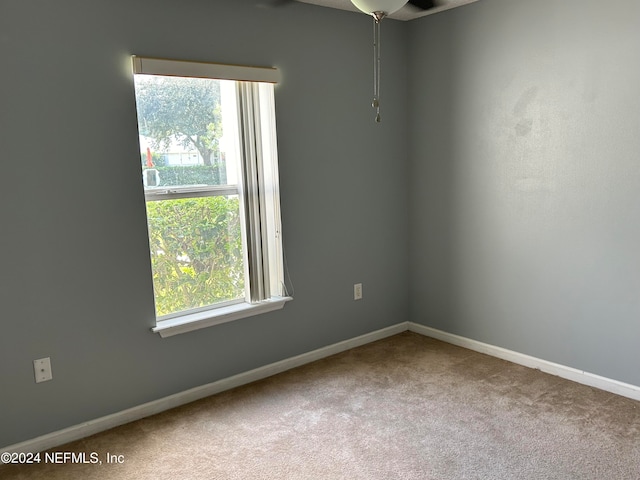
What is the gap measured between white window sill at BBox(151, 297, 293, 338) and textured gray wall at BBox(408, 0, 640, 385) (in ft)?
4.16

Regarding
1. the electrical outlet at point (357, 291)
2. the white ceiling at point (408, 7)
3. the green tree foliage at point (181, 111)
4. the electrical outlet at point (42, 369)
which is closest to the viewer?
the electrical outlet at point (42, 369)

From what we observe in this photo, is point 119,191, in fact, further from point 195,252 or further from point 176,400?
point 176,400

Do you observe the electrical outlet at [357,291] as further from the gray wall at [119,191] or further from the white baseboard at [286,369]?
the white baseboard at [286,369]

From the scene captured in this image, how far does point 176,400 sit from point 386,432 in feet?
3.78

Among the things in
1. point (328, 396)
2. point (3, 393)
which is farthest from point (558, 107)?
point (3, 393)

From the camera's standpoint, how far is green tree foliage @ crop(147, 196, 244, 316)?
285cm

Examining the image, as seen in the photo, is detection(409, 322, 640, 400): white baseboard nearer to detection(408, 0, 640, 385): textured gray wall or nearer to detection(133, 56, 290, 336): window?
detection(408, 0, 640, 385): textured gray wall

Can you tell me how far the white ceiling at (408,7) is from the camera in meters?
3.16

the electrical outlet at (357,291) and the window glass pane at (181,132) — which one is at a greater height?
the window glass pane at (181,132)

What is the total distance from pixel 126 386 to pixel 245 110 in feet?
5.26

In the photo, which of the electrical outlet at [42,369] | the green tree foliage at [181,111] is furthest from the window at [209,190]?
the electrical outlet at [42,369]

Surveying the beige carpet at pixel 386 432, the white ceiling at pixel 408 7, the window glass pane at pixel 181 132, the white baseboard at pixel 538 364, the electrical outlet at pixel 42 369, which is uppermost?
the white ceiling at pixel 408 7

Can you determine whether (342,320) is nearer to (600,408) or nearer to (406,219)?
(406,219)

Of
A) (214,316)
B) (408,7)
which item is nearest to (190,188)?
(214,316)
